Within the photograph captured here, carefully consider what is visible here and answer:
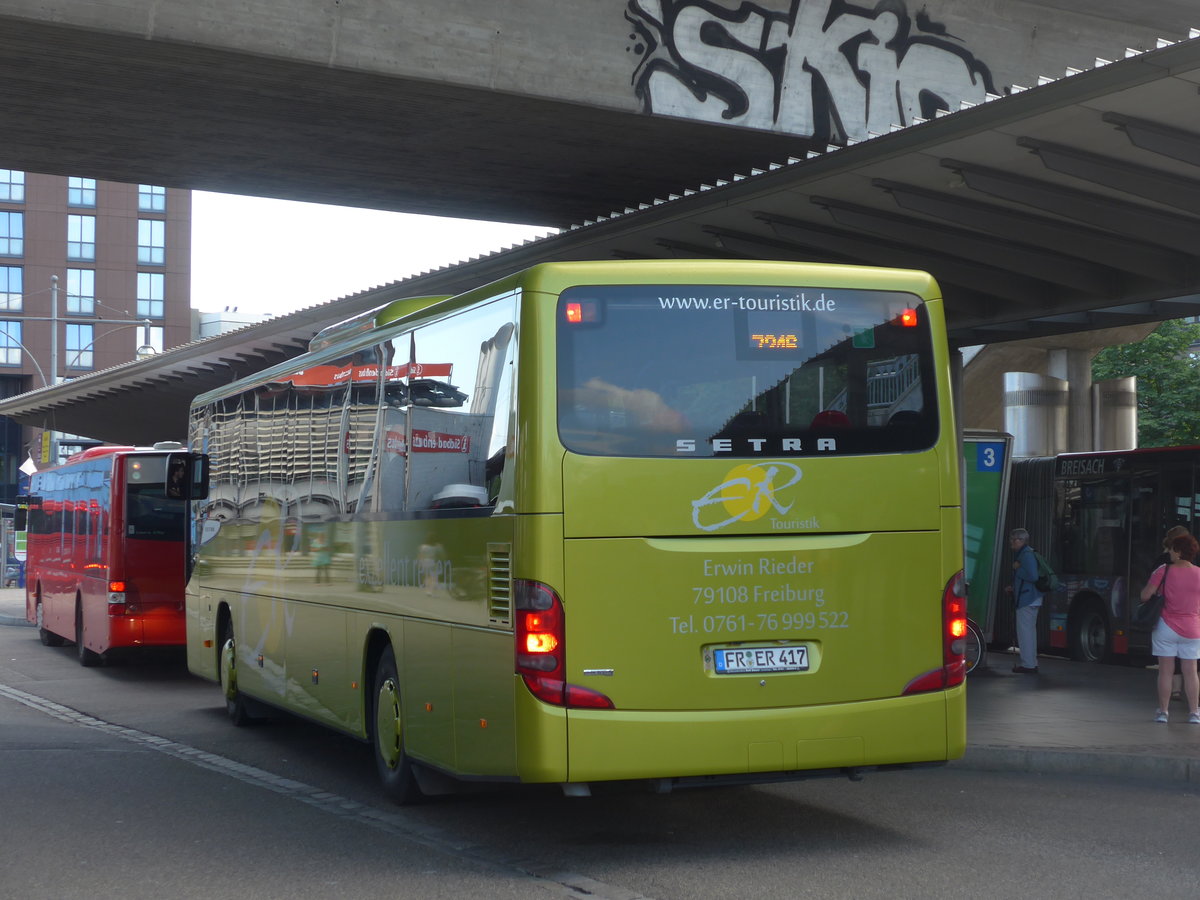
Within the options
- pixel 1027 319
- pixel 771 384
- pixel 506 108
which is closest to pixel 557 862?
pixel 771 384

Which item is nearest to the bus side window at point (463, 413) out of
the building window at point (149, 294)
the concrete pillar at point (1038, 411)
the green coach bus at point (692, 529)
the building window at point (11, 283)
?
the green coach bus at point (692, 529)

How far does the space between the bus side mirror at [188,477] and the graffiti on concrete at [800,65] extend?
1147cm

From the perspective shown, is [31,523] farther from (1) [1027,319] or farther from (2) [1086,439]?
(2) [1086,439]

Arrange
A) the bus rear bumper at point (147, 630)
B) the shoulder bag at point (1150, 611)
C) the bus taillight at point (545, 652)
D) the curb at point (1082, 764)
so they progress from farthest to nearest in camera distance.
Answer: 1. the bus rear bumper at point (147, 630)
2. the shoulder bag at point (1150, 611)
3. the curb at point (1082, 764)
4. the bus taillight at point (545, 652)

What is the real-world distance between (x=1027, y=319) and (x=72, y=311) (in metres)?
79.5

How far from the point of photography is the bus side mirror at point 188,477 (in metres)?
15.7

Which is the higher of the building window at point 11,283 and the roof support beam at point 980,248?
the building window at point 11,283

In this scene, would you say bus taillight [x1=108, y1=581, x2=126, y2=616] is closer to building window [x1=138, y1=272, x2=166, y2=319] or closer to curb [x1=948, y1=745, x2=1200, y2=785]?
curb [x1=948, y1=745, x2=1200, y2=785]

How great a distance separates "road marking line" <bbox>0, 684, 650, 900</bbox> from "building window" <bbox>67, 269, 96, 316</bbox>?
79.2 meters

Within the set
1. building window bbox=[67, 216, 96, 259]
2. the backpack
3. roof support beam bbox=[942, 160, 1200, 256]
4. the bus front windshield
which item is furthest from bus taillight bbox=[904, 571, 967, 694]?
building window bbox=[67, 216, 96, 259]

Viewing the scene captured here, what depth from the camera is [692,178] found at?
94.3 feet

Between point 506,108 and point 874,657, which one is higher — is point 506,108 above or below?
above

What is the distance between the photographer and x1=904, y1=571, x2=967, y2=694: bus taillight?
8.05 metres

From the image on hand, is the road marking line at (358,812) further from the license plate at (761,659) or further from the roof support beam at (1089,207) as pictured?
the roof support beam at (1089,207)
